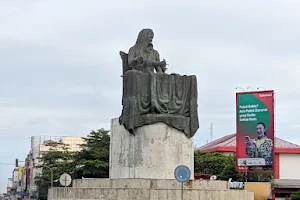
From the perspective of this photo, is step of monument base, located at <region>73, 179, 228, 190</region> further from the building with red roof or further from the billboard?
the building with red roof

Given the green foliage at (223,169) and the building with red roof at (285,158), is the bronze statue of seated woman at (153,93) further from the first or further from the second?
the building with red roof at (285,158)

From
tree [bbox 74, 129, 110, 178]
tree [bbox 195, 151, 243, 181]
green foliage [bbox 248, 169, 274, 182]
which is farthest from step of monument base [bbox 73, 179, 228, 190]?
tree [bbox 195, 151, 243, 181]

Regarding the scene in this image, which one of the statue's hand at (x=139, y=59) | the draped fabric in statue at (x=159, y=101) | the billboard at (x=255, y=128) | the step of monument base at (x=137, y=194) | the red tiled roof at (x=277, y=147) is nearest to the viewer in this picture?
the step of monument base at (x=137, y=194)

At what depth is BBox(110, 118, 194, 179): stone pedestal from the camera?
19.5 m

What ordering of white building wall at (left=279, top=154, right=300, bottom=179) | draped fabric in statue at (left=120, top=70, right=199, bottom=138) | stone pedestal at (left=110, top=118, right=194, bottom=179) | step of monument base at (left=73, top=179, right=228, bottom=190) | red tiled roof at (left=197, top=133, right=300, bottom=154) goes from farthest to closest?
red tiled roof at (left=197, top=133, right=300, bottom=154), white building wall at (left=279, top=154, right=300, bottom=179), draped fabric in statue at (left=120, top=70, right=199, bottom=138), stone pedestal at (left=110, top=118, right=194, bottom=179), step of monument base at (left=73, top=179, right=228, bottom=190)

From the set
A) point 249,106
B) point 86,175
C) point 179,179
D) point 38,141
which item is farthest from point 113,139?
point 38,141

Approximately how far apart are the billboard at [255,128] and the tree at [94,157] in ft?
33.5

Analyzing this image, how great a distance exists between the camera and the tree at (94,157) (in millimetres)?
40812

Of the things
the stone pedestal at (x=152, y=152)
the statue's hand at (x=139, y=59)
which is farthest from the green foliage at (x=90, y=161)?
the stone pedestal at (x=152, y=152)

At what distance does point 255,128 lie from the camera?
4666 cm

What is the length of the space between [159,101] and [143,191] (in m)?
3.72

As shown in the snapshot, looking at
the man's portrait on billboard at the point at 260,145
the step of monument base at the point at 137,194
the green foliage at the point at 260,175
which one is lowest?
the green foliage at the point at 260,175

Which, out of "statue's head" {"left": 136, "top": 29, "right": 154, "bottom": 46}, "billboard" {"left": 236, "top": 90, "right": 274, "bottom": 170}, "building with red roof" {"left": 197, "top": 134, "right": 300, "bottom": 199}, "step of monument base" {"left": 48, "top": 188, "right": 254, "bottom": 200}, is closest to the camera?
"step of monument base" {"left": 48, "top": 188, "right": 254, "bottom": 200}

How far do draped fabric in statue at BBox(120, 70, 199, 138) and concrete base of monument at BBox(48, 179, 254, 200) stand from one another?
1.92 m
